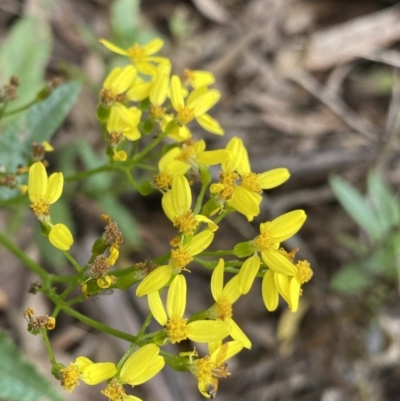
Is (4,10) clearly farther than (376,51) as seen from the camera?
No

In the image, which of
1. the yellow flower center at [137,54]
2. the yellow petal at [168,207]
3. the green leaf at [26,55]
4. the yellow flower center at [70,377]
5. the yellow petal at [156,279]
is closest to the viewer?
the yellow flower center at [70,377]

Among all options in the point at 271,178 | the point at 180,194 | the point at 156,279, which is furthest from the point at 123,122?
the point at 156,279

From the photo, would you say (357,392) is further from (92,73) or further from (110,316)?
(92,73)

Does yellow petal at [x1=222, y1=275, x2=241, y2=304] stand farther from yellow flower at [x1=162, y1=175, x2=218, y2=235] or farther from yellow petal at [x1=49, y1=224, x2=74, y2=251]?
yellow petal at [x1=49, y1=224, x2=74, y2=251]

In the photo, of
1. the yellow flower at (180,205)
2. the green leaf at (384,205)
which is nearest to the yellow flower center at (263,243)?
the yellow flower at (180,205)

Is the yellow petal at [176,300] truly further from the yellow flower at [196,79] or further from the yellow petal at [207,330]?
the yellow flower at [196,79]

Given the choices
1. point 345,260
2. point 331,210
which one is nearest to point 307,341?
point 345,260

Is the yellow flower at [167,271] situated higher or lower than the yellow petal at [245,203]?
higher

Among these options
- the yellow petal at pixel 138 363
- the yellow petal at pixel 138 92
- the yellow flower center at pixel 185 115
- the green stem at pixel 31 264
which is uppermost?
the yellow petal at pixel 138 92
